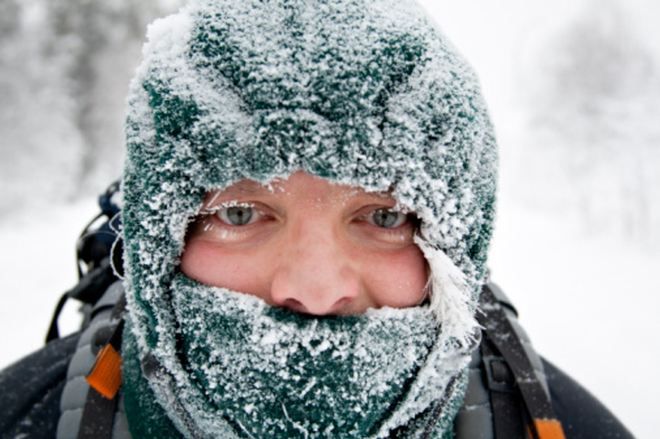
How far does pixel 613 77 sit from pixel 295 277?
2437 centimetres

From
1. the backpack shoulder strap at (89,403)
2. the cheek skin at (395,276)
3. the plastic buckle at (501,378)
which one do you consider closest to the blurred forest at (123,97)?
the backpack shoulder strap at (89,403)

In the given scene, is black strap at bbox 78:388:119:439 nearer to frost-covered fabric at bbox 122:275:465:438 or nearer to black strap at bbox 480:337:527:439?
frost-covered fabric at bbox 122:275:465:438

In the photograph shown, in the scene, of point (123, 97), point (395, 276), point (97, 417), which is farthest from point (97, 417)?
point (123, 97)

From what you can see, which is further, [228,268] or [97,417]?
[97,417]

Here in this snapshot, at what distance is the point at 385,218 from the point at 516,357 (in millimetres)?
773

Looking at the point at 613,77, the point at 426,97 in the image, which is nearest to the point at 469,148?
the point at 426,97

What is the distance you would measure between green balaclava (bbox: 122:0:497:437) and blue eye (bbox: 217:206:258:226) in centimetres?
8

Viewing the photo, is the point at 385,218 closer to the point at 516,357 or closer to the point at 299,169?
the point at 299,169

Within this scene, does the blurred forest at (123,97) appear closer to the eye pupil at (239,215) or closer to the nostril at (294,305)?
the eye pupil at (239,215)

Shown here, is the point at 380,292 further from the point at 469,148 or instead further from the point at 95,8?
the point at 95,8

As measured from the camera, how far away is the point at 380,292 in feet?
3.82

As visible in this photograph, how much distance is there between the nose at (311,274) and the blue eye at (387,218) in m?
0.12

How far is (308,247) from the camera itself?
108 cm

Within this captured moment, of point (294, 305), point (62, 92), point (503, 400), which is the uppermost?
point (62, 92)
